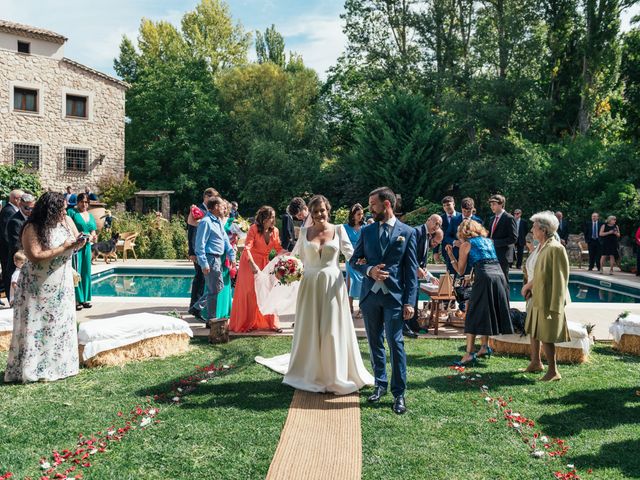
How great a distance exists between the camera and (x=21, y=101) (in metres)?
29.7

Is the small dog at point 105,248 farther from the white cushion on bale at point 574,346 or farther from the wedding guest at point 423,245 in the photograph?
the white cushion on bale at point 574,346

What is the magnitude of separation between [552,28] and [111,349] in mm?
27069

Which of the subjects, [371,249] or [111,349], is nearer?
[371,249]

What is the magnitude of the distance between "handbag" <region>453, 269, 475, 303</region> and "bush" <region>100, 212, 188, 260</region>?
1346 centimetres

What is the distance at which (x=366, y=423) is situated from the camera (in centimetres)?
500

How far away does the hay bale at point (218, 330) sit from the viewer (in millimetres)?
7898

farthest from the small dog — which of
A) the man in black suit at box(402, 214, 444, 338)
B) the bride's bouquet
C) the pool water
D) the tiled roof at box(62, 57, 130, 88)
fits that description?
the tiled roof at box(62, 57, 130, 88)

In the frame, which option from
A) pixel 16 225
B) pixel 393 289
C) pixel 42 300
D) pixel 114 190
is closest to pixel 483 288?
pixel 393 289

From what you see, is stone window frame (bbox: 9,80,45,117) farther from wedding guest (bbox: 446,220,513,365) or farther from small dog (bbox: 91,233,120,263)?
wedding guest (bbox: 446,220,513,365)

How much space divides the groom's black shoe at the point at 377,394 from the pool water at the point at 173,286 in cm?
754

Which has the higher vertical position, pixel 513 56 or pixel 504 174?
pixel 513 56

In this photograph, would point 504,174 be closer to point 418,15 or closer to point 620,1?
point 620,1

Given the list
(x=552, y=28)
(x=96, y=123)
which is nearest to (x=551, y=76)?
(x=552, y=28)

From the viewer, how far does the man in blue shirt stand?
823cm
